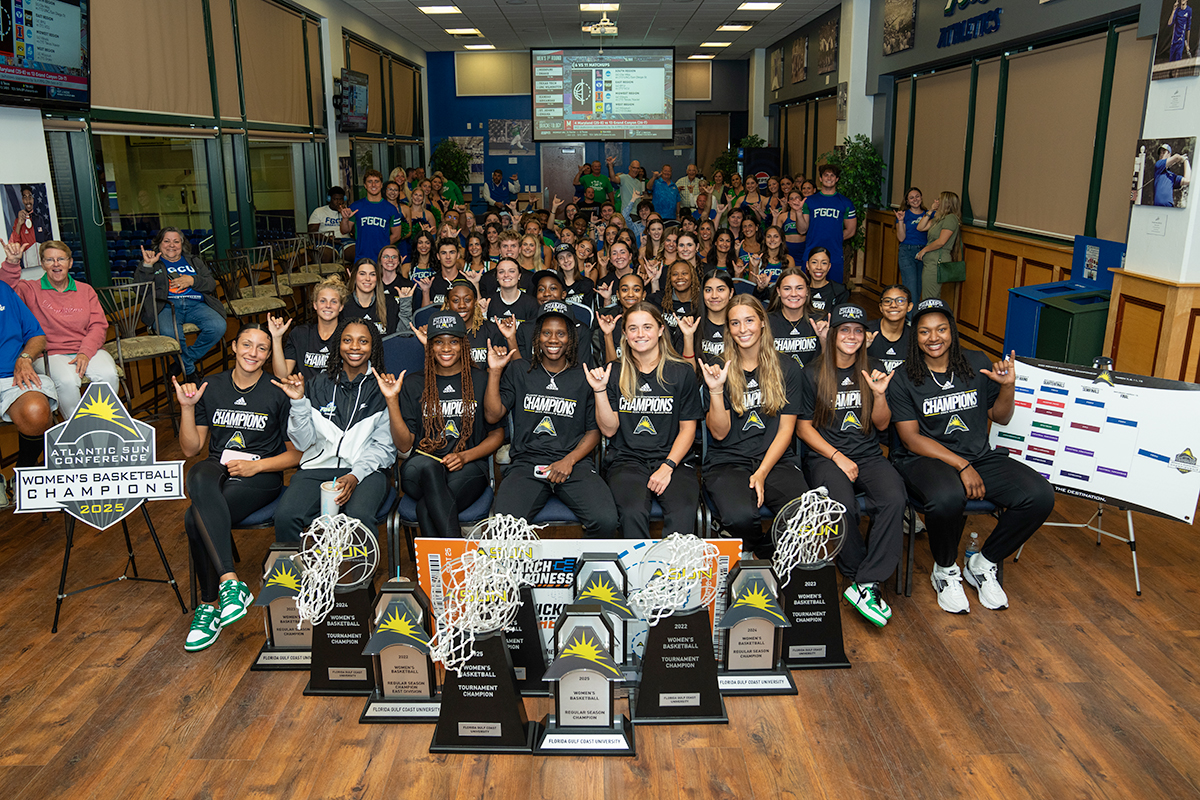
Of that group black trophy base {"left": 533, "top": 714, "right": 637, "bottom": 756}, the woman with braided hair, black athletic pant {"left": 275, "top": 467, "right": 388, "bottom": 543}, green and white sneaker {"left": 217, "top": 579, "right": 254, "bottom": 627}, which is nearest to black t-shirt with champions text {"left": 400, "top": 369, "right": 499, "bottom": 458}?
the woman with braided hair

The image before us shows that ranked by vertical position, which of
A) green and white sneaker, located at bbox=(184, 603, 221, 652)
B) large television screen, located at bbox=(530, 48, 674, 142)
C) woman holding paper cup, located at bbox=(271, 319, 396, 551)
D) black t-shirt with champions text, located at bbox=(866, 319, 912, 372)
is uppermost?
large television screen, located at bbox=(530, 48, 674, 142)

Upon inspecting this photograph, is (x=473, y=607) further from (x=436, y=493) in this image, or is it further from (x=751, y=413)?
(x=751, y=413)

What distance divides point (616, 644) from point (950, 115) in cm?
835

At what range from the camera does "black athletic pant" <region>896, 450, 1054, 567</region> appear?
364cm

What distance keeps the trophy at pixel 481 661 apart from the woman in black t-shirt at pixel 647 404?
1.06m

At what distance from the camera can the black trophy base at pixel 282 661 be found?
332cm

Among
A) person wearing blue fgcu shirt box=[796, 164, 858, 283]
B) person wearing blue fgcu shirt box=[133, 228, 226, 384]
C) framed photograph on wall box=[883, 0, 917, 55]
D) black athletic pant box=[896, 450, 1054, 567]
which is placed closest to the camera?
black athletic pant box=[896, 450, 1054, 567]

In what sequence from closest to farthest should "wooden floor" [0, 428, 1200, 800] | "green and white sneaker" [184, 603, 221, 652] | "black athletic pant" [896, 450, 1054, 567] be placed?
"wooden floor" [0, 428, 1200, 800], "green and white sneaker" [184, 603, 221, 652], "black athletic pant" [896, 450, 1054, 567]

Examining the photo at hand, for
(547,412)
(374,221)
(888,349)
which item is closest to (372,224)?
(374,221)

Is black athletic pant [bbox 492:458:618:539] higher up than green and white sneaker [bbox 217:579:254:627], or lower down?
higher up

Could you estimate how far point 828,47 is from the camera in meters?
12.4

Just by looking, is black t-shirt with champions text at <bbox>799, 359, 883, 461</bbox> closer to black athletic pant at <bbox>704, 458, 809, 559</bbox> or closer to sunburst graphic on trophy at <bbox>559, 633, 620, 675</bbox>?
black athletic pant at <bbox>704, 458, 809, 559</bbox>

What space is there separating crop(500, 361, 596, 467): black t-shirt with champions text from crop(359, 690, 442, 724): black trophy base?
1216 mm

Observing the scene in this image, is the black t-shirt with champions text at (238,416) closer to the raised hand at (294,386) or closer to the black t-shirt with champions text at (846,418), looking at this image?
the raised hand at (294,386)
